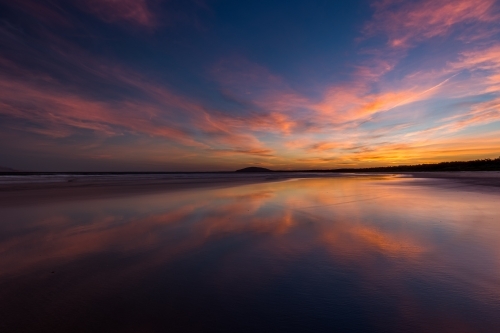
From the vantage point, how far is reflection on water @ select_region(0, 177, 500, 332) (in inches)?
118

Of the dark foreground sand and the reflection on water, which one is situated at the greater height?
the dark foreground sand

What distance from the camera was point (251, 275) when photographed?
4.29 m

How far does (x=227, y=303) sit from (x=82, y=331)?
1.59 meters

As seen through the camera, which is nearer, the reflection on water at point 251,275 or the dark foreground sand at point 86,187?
the reflection on water at point 251,275

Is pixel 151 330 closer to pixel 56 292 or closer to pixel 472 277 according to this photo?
pixel 56 292

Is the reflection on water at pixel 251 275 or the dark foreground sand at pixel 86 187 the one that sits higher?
the dark foreground sand at pixel 86 187

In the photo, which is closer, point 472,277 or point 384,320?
point 384,320

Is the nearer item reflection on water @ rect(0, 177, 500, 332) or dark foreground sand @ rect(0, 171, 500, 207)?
reflection on water @ rect(0, 177, 500, 332)

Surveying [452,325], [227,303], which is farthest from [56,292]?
[452,325]

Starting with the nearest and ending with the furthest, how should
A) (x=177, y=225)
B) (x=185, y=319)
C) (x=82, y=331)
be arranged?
(x=82, y=331) < (x=185, y=319) < (x=177, y=225)

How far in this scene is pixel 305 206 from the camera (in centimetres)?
1144

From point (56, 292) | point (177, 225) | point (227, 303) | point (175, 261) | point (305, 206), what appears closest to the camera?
point (227, 303)

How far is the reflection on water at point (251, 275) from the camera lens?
300cm

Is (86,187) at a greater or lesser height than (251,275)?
greater
